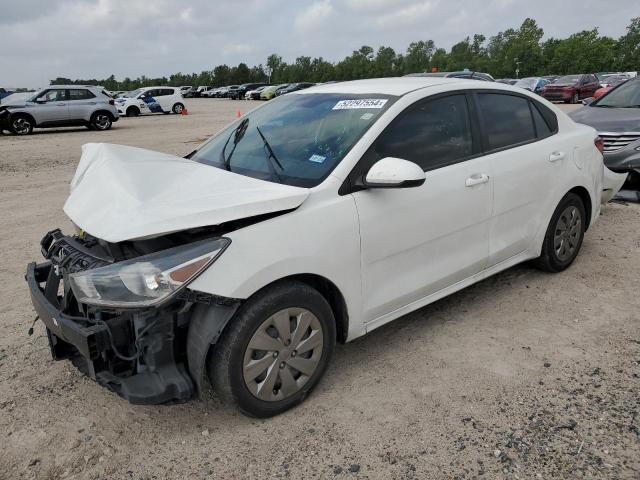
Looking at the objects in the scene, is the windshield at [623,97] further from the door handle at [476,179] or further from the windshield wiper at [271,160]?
the windshield wiper at [271,160]

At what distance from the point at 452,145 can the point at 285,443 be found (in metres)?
2.15

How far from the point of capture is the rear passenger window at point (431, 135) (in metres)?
3.29

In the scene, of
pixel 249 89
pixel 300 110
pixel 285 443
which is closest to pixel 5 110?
pixel 300 110

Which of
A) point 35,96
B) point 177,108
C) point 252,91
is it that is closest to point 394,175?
point 35,96

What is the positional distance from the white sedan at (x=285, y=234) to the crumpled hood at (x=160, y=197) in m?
0.01

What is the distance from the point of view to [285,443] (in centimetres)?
272

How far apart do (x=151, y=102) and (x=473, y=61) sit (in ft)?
205

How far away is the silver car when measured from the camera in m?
18.5

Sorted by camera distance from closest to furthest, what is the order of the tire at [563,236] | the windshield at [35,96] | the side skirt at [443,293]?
1. the side skirt at [443,293]
2. the tire at [563,236]
3. the windshield at [35,96]

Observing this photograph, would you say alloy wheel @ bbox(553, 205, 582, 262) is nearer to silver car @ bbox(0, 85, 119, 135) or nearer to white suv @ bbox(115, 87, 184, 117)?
silver car @ bbox(0, 85, 119, 135)

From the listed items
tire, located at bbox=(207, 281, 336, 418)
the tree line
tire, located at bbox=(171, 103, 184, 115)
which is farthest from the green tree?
tire, located at bbox=(207, 281, 336, 418)

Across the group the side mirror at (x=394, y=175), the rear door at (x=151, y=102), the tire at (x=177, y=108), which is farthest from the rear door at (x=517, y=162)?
the tire at (x=177, y=108)

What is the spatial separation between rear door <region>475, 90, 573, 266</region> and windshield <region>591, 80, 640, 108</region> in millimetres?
4592

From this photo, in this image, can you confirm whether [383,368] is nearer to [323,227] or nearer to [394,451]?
[394,451]
